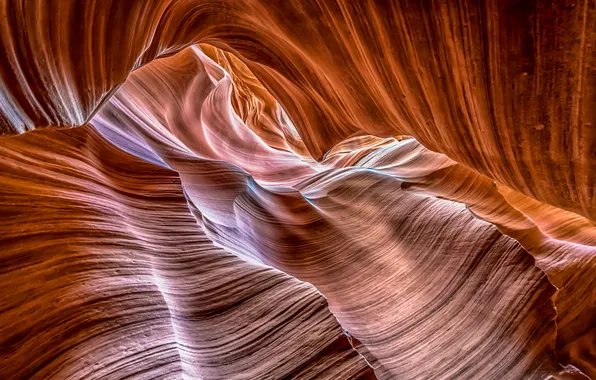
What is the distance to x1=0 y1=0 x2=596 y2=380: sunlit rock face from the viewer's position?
104 cm

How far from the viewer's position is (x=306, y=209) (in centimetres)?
264

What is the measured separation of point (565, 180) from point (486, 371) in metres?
0.96

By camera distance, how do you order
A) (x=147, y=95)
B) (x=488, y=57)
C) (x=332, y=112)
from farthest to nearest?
1. (x=147, y=95)
2. (x=332, y=112)
3. (x=488, y=57)

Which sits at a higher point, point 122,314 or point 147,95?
point 147,95

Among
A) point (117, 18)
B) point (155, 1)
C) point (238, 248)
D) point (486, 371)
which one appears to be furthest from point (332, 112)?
point (486, 371)

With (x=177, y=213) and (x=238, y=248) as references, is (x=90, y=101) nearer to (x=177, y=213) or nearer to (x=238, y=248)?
(x=177, y=213)

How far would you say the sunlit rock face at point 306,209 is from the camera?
1.04 m

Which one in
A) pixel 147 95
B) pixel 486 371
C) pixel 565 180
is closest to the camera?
pixel 565 180

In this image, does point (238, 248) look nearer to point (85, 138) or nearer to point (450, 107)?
point (85, 138)

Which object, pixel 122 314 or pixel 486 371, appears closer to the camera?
pixel 122 314

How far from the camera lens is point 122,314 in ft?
3.75

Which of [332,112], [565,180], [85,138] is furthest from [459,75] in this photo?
[85,138]

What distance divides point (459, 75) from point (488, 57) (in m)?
0.12

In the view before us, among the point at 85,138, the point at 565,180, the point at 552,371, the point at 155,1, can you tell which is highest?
the point at 155,1
